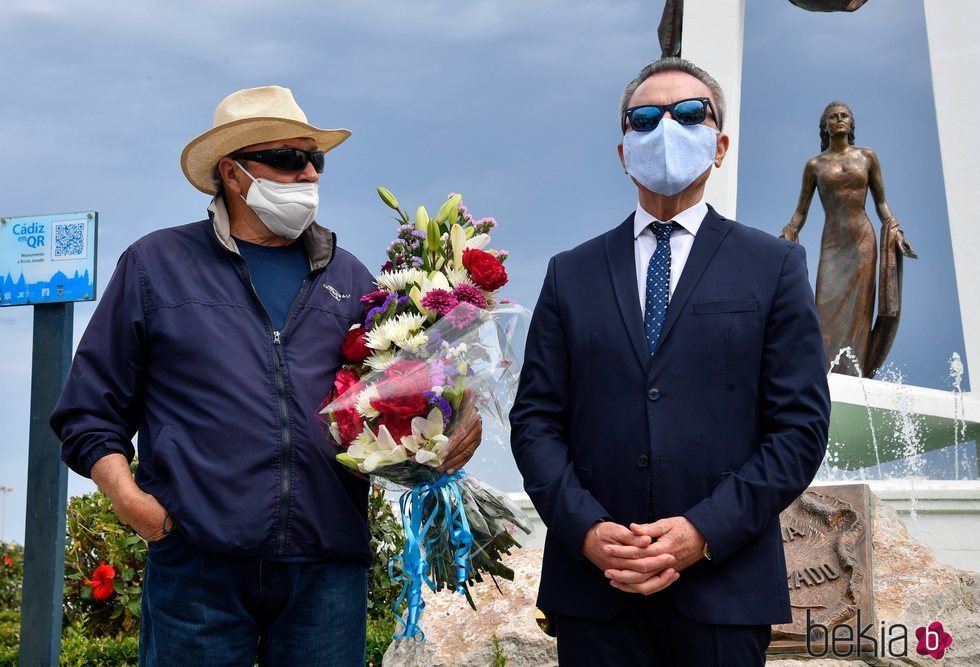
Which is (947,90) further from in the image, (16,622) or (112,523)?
(16,622)

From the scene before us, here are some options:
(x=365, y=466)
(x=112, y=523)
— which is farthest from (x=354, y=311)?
(x=112, y=523)

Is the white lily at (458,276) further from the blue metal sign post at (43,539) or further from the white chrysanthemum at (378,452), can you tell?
the blue metal sign post at (43,539)

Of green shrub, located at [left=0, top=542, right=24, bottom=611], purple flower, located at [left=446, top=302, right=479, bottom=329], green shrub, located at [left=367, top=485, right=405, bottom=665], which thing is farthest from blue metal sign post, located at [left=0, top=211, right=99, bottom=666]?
green shrub, located at [left=0, top=542, right=24, bottom=611]

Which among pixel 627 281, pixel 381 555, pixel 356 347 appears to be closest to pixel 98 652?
pixel 381 555

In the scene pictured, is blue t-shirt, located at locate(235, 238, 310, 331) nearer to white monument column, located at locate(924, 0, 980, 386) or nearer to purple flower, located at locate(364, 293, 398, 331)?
purple flower, located at locate(364, 293, 398, 331)

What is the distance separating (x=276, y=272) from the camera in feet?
9.13

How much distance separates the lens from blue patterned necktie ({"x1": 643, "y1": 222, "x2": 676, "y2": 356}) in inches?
93.4

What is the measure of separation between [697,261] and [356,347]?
2.89 feet

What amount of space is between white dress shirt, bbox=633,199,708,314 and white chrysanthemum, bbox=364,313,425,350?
1.87 feet

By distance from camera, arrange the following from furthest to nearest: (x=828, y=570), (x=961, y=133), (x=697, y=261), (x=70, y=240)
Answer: (x=961, y=133)
(x=70, y=240)
(x=828, y=570)
(x=697, y=261)

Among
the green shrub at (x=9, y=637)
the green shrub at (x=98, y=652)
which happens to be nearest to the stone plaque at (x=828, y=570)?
the green shrub at (x=98, y=652)

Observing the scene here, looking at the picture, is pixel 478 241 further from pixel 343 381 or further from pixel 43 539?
pixel 43 539

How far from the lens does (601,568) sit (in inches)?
86.6

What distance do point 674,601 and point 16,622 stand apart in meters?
7.00
